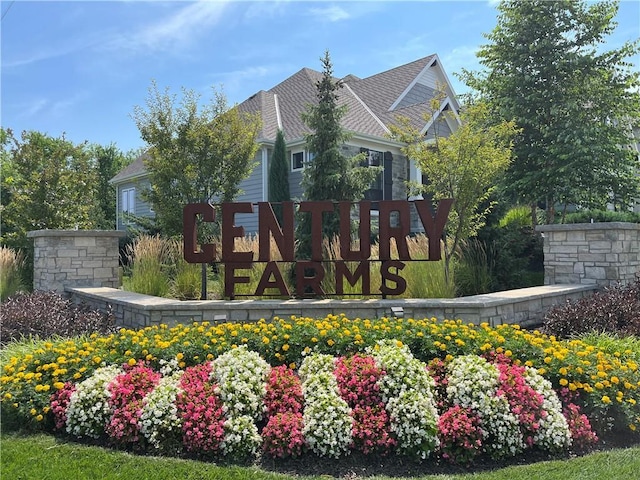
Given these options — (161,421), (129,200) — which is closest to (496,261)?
(161,421)

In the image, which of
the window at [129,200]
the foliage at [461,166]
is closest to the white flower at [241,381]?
the foliage at [461,166]

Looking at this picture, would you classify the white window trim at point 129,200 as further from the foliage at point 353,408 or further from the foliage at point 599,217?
the foliage at point 353,408

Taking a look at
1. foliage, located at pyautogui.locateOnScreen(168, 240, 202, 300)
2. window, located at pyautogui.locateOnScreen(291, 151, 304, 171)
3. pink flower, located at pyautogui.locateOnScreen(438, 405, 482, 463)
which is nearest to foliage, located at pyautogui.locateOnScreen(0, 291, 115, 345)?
foliage, located at pyautogui.locateOnScreen(168, 240, 202, 300)

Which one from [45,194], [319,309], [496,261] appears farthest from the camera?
[45,194]

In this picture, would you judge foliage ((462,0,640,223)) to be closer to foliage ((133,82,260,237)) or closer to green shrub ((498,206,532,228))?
green shrub ((498,206,532,228))

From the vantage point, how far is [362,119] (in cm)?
1741

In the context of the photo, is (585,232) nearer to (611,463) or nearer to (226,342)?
(611,463)

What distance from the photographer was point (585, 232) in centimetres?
795

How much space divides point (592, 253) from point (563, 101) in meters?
6.03

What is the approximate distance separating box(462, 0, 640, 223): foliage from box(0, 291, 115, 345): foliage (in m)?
9.98

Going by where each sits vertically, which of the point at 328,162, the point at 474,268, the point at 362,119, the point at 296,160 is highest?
the point at 362,119

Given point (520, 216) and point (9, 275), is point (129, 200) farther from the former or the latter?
point (520, 216)

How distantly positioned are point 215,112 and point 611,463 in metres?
9.88

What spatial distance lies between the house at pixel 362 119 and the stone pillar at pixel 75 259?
5407mm
